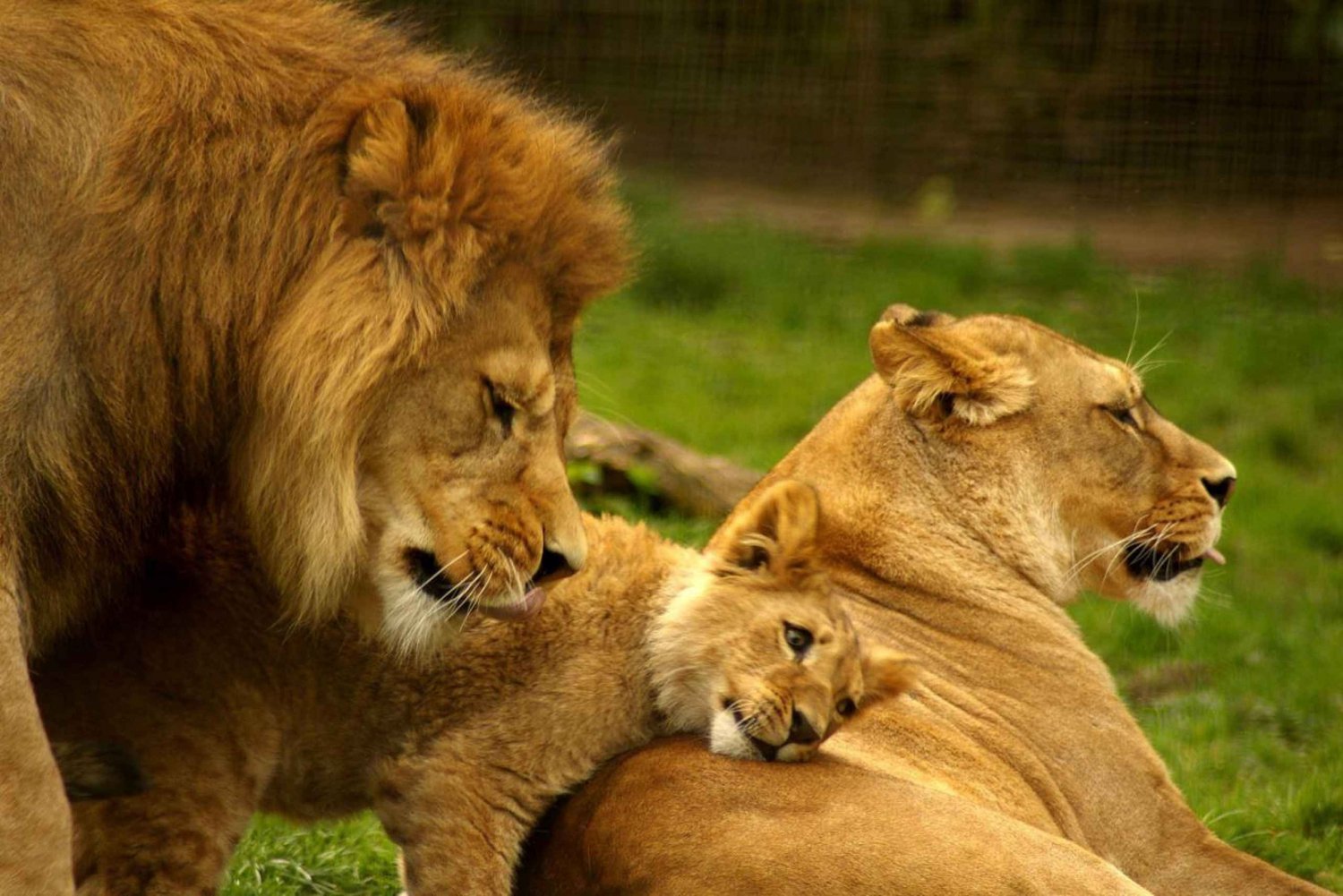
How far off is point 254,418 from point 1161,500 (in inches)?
87.4

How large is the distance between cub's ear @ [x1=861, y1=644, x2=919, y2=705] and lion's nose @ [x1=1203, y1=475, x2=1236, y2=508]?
114 cm

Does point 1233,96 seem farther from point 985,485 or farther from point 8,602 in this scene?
point 8,602

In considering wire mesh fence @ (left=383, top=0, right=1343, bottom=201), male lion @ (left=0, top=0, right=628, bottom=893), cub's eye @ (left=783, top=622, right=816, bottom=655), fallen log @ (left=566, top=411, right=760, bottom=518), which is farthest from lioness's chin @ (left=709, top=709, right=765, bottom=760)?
wire mesh fence @ (left=383, top=0, right=1343, bottom=201)

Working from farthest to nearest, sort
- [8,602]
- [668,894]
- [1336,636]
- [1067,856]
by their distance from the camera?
[1336,636] → [1067,856] → [668,894] → [8,602]

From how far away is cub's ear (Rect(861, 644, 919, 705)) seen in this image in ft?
12.4

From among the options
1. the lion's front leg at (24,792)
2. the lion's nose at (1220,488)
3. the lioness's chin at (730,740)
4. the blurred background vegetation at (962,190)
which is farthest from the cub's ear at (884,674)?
the blurred background vegetation at (962,190)

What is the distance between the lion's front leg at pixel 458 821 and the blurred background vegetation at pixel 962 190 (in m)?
4.32

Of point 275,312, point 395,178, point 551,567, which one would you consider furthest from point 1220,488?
point 275,312

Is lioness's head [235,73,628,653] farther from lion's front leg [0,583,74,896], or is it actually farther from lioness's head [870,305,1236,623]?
lioness's head [870,305,1236,623]

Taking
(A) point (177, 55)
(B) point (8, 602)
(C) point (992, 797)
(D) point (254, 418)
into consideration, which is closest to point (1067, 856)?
(C) point (992, 797)

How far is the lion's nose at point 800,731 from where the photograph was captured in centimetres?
352

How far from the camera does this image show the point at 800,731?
353 cm

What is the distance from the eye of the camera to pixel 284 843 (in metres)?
4.27

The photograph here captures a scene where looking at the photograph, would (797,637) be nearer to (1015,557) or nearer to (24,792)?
(1015,557)
